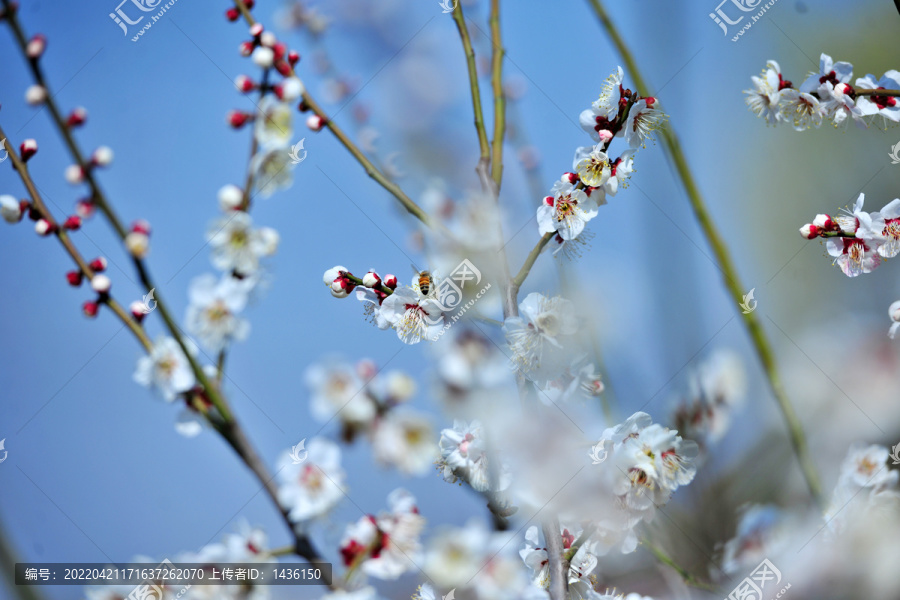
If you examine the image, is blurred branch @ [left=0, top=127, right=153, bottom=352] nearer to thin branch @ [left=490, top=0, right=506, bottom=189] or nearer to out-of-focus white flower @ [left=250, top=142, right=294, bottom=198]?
out-of-focus white flower @ [left=250, top=142, right=294, bottom=198]

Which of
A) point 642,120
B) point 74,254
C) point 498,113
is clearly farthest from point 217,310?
point 642,120

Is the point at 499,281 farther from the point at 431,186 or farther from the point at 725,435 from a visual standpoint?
the point at 725,435

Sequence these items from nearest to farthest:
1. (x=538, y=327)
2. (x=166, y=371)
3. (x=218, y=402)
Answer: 1. (x=218, y=402)
2. (x=166, y=371)
3. (x=538, y=327)

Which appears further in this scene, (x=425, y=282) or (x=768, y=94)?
(x=768, y=94)

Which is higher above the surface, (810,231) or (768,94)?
(768,94)

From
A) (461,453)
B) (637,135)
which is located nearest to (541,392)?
(461,453)

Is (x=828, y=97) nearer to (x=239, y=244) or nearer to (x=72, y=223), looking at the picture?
(x=239, y=244)

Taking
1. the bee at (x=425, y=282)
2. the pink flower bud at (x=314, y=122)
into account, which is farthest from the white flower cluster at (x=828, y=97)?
the pink flower bud at (x=314, y=122)
